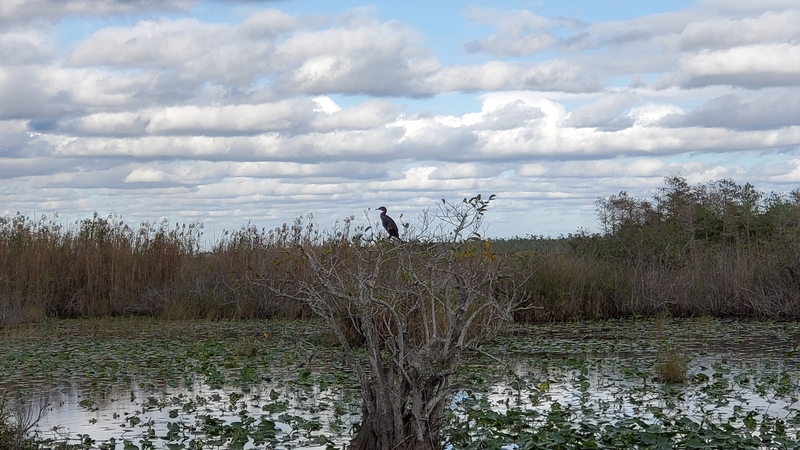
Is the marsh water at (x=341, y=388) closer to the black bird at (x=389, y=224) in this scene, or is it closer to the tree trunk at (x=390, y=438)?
the tree trunk at (x=390, y=438)

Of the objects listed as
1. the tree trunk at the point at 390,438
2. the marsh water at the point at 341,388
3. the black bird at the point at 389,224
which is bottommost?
the marsh water at the point at 341,388

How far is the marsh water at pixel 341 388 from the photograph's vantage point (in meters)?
7.18

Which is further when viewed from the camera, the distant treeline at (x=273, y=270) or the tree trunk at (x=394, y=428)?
the distant treeline at (x=273, y=270)

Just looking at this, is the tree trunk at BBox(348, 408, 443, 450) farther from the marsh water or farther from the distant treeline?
the distant treeline

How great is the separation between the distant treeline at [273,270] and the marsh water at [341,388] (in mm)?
2194

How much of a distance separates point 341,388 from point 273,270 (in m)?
8.69

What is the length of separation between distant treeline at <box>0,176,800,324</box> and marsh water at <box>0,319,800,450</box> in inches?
86.4

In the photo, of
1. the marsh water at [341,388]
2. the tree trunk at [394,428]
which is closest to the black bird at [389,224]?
the marsh water at [341,388]

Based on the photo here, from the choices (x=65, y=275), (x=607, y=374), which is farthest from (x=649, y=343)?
(x=65, y=275)

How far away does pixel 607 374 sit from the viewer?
10.3m

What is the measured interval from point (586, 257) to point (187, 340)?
9369 mm

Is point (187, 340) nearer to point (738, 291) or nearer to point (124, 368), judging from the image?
point (124, 368)

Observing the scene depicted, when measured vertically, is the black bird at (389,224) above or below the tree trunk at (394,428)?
above

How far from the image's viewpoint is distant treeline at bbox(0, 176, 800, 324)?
666 inches
